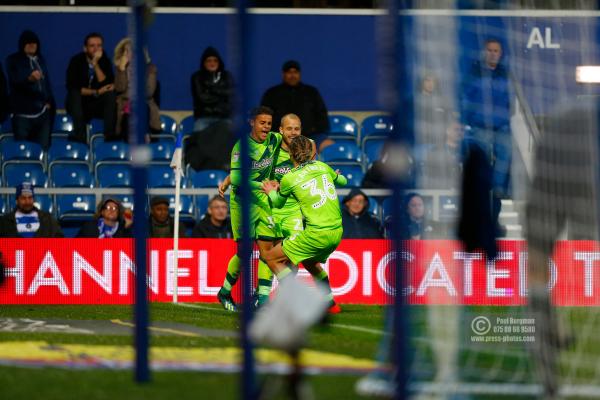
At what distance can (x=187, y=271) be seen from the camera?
17.4 metres

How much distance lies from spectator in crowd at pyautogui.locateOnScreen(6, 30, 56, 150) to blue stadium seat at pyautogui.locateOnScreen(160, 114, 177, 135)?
1826mm

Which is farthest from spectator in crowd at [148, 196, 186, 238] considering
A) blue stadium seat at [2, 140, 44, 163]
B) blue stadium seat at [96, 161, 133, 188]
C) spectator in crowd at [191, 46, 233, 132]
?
blue stadium seat at [2, 140, 44, 163]

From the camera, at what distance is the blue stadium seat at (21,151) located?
20.0 meters

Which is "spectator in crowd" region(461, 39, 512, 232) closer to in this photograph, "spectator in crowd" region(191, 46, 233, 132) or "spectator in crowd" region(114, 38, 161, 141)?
"spectator in crowd" region(191, 46, 233, 132)

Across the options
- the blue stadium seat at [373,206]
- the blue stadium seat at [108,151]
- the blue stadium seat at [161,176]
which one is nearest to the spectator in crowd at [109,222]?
the blue stadium seat at [161,176]

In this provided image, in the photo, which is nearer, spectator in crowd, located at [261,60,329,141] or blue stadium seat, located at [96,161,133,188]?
spectator in crowd, located at [261,60,329,141]

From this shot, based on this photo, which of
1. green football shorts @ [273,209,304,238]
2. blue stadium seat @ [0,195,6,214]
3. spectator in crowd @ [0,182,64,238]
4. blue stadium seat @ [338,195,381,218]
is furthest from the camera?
blue stadium seat @ [338,195,381,218]

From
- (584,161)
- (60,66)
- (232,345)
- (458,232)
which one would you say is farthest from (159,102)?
(458,232)

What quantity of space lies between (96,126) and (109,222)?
318 centimetres

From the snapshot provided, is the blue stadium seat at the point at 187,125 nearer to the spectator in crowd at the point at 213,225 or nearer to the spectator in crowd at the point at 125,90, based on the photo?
the spectator in crowd at the point at 125,90

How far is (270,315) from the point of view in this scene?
6.66m

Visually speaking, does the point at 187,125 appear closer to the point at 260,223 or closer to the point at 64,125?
the point at 64,125

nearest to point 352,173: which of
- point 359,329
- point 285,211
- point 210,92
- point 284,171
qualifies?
point 210,92

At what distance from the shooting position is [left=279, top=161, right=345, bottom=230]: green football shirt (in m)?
13.8
